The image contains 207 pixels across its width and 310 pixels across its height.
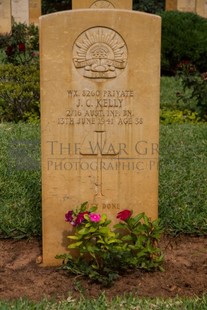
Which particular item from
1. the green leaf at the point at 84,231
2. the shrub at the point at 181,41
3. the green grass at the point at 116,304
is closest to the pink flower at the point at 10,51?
the shrub at the point at 181,41

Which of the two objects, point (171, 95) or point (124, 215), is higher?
point (171, 95)

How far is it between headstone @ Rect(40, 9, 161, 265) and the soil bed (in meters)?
0.23

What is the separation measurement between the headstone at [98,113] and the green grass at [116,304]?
0.72 metres

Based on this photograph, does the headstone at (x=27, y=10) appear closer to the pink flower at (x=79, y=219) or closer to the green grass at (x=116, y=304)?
the pink flower at (x=79, y=219)

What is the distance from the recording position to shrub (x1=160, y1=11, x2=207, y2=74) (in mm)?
15180

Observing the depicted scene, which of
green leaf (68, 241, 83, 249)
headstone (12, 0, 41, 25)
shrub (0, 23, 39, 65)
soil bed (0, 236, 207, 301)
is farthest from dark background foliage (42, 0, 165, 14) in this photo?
green leaf (68, 241, 83, 249)

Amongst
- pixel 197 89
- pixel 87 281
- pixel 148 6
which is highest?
pixel 148 6

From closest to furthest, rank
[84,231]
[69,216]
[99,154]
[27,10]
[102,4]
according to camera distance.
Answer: [84,231]
[69,216]
[99,154]
[102,4]
[27,10]

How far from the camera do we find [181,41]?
596 inches

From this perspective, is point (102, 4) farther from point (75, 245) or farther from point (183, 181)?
point (75, 245)

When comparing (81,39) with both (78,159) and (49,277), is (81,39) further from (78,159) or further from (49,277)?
(49,277)

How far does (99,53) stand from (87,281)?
4.74 ft

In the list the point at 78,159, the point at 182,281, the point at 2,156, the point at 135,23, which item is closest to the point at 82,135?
the point at 78,159

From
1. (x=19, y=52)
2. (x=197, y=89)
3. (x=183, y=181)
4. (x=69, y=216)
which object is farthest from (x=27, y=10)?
(x=69, y=216)
